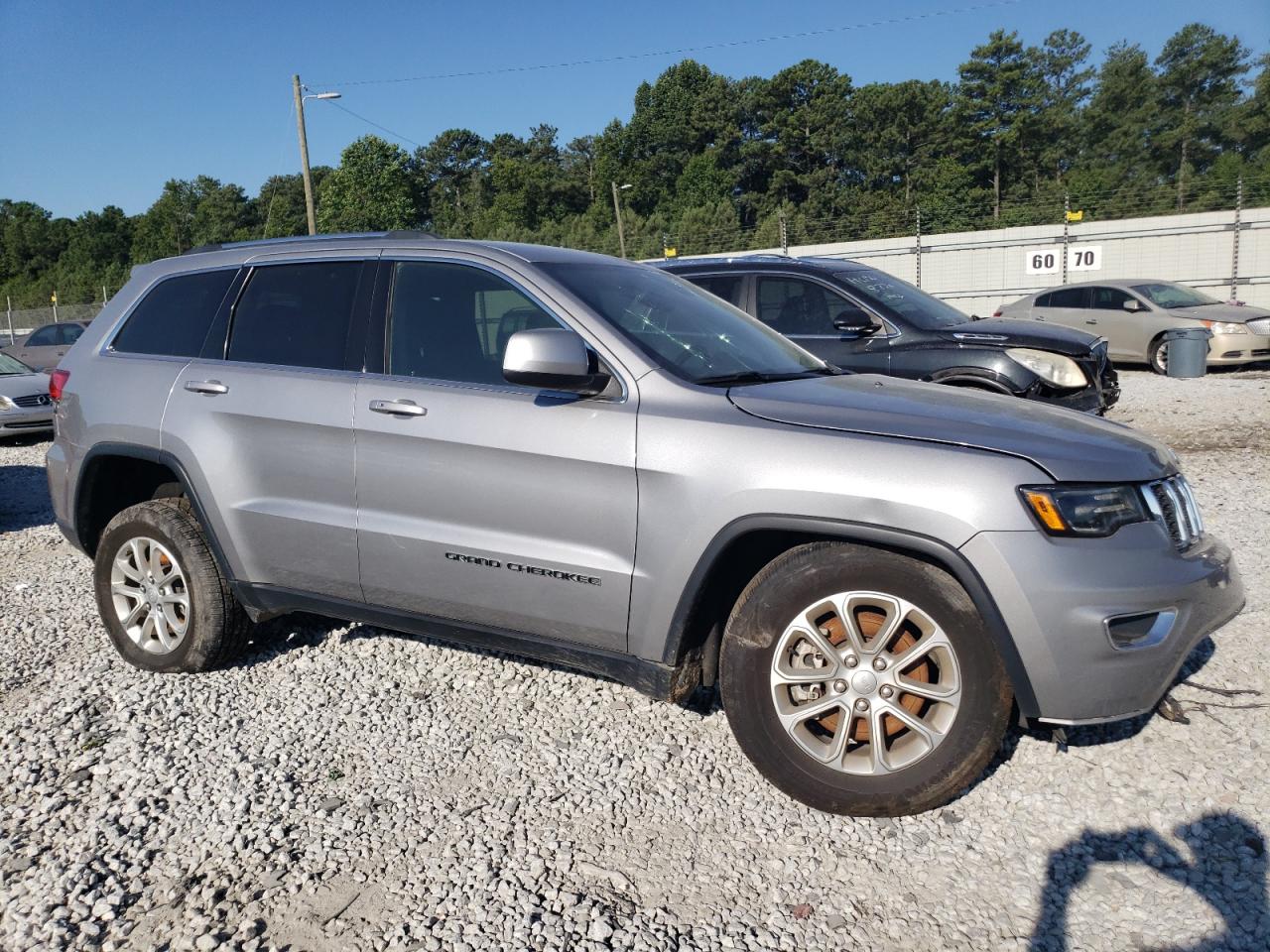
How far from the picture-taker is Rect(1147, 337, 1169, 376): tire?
15.4 metres

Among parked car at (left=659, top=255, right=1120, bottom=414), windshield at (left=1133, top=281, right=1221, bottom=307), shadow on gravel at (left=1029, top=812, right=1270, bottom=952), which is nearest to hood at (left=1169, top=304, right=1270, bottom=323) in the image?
windshield at (left=1133, top=281, right=1221, bottom=307)

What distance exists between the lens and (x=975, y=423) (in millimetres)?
3100

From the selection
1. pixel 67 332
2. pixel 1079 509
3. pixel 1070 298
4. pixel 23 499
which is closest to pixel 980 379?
pixel 1079 509

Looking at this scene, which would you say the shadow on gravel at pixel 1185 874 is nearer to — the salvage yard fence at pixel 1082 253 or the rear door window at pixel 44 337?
the salvage yard fence at pixel 1082 253

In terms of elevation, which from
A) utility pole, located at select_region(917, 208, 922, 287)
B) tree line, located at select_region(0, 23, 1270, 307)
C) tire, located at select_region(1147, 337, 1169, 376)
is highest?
tree line, located at select_region(0, 23, 1270, 307)

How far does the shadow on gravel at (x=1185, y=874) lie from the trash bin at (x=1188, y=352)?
13.7 m

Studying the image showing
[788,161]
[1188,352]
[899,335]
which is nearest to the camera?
[899,335]

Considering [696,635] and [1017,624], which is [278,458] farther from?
[1017,624]

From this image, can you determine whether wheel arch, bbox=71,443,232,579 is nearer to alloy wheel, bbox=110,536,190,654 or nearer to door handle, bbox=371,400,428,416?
alloy wheel, bbox=110,536,190,654

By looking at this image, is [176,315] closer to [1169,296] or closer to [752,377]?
[752,377]

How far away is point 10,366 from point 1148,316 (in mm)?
16984

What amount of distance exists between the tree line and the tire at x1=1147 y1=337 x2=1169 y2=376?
27531 mm

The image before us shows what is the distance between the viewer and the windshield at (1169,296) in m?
15.8

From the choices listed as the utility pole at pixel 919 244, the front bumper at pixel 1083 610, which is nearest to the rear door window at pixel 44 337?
the utility pole at pixel 919 244
